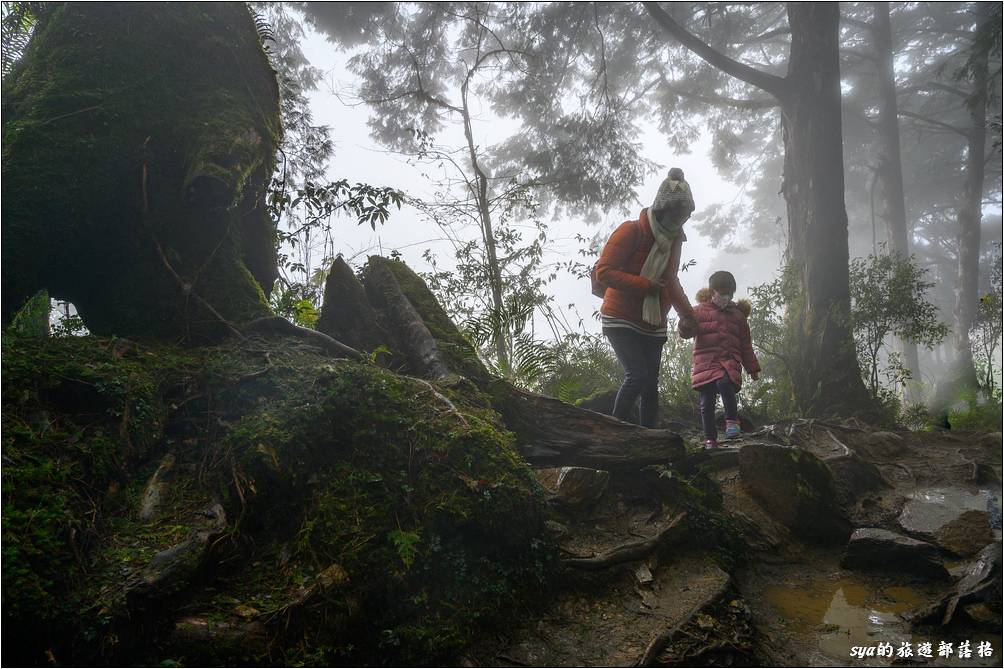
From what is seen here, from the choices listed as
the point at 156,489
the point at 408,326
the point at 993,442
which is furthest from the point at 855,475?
the point at 156,489

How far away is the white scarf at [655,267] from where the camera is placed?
4.49 meters

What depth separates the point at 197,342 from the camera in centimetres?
371

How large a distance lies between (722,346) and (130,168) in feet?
16.7

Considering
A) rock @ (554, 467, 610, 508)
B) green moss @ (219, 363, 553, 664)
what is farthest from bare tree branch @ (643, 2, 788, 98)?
green moss @ (219, 363, 553, 664)

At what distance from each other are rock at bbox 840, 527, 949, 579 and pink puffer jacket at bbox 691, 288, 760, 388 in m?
1.96

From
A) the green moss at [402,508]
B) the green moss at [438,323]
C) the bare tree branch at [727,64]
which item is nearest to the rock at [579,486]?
the green moss at [402,508]

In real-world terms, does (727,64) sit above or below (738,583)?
above

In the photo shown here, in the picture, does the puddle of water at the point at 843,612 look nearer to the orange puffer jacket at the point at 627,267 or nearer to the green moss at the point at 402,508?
the green moss at the point at 402,508

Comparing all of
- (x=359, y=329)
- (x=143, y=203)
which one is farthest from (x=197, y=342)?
(x=359, y=329)

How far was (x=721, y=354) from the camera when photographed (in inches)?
209

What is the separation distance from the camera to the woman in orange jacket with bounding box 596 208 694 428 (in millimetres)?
4488

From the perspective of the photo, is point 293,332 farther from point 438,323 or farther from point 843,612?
point 843,612

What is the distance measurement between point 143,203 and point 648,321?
12.5ft

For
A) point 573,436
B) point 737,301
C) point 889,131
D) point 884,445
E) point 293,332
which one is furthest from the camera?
point 889,131
